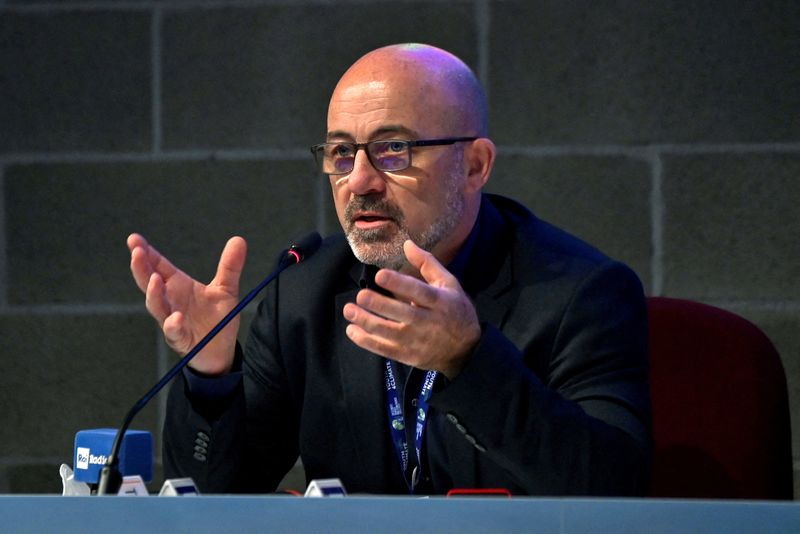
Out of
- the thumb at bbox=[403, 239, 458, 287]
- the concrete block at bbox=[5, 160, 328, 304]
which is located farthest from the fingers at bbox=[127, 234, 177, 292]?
the concrete block at bbox=[5, 160, 328, 304]

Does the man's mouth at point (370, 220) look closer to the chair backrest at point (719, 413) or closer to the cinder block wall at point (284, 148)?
the chair backrest at point (719, 413)

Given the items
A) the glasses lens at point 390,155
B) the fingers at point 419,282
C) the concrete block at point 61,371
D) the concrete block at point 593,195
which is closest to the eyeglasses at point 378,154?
the glasses lens at point 390,155

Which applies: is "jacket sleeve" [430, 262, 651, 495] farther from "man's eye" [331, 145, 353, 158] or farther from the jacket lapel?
"man's eye" [331, 145, 353, 158]

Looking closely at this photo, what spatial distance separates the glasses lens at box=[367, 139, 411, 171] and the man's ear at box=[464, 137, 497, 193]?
14cm

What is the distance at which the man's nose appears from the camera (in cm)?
188

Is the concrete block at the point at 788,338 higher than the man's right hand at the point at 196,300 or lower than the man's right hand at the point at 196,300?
lower

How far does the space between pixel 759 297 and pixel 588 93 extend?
2.14ft

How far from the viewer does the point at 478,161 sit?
2.04m

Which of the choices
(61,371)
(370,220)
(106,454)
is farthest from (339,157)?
(61,371)

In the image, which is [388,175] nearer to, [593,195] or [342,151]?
[342,151]

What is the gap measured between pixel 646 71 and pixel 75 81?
145cm

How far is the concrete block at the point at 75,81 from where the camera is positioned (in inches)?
115

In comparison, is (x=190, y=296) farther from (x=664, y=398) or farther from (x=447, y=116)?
(x=664, y=398)

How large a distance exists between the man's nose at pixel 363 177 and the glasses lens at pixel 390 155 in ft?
0.04
